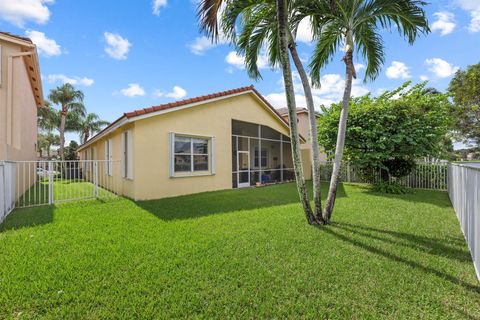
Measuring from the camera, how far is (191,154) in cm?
1037

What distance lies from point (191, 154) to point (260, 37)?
227 inches

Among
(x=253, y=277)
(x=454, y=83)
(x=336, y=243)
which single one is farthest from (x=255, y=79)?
(x=454, y=83)

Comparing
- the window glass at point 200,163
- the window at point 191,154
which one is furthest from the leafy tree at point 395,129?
the window glass at point 200,163

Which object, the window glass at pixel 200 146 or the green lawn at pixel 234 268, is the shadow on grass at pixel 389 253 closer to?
the green lawn at pixel 234 268

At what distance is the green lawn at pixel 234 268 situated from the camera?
253 centimetres

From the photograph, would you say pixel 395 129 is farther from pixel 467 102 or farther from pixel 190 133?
pixel 467 102

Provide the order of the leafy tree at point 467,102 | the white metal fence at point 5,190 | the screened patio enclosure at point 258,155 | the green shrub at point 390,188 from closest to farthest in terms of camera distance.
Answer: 1. the white metal fence at point 5,190
2. the green shrub at point 390,188
3. the screened patio enclosure at point 258,155
4. the leafy tree at point 467,102

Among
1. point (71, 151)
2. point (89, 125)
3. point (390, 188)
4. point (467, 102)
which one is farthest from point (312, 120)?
point (71, 151)

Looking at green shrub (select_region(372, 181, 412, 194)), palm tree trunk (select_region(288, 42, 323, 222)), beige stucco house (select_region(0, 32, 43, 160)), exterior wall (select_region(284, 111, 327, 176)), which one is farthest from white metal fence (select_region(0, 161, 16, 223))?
exterior wall (select_region(284, 111, 327, 176))

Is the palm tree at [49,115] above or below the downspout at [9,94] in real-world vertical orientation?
above

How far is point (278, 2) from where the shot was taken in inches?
198

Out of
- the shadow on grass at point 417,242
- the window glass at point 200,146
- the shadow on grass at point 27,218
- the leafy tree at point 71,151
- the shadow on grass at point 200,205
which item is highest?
the leafy tree at point 71,151

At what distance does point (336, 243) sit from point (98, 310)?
398 centimetres

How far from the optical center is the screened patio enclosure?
12.7m
